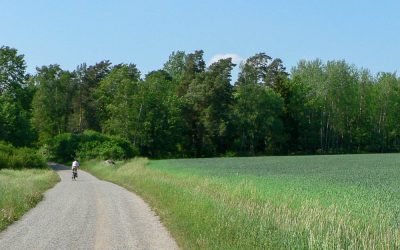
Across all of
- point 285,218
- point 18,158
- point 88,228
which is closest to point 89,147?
point 18,158

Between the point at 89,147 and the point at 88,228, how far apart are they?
62.0m

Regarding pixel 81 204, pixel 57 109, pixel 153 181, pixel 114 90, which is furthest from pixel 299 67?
pixel 81 204

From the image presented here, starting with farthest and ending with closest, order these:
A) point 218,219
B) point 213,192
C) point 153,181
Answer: point 153,181, point 213,192, point 218,219

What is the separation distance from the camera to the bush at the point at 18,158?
54.3 metres

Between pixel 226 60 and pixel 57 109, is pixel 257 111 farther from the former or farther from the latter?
pixel 57 109

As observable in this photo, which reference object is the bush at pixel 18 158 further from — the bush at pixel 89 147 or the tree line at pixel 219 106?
the tree line at pixel 219 106

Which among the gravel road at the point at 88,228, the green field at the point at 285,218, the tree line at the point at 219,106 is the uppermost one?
the tree line at the point at 219,106

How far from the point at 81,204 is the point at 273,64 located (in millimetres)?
91869

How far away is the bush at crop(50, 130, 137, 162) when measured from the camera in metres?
75.2

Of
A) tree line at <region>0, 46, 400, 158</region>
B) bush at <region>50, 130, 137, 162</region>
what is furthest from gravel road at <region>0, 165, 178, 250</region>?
tree line at <region>0, 46, 400, 158</region>

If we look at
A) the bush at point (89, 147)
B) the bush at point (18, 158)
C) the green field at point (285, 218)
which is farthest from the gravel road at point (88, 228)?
the bush at point (89, 147)

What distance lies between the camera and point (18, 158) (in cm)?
5581

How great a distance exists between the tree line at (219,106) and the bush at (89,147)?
14.4 ft

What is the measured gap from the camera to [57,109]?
98.6m
